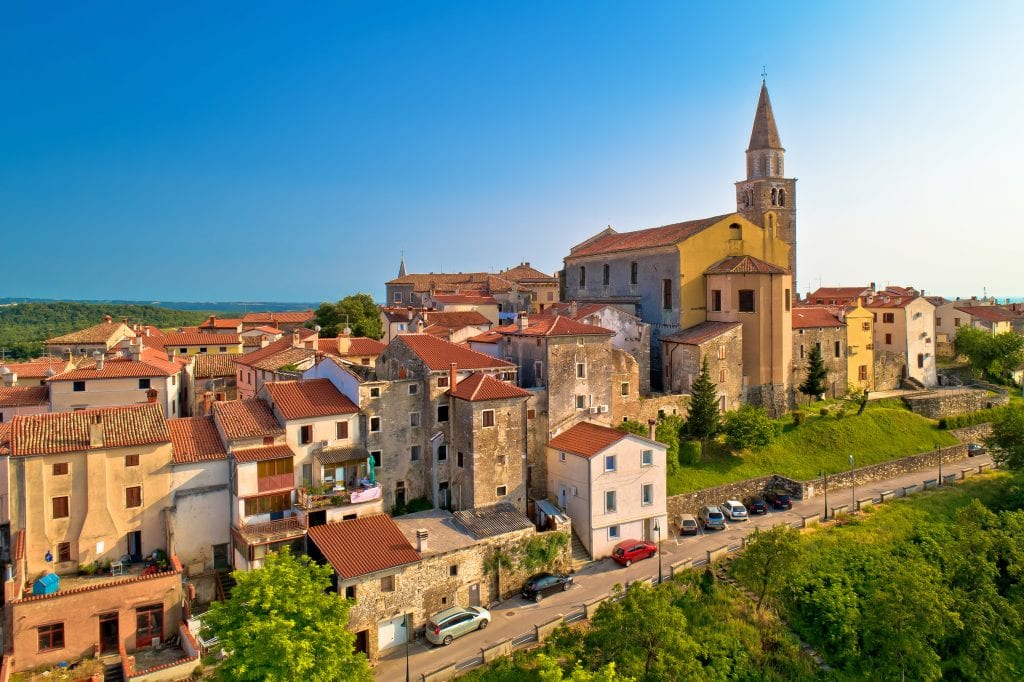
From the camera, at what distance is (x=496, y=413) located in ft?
121

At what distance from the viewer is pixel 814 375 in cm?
5541

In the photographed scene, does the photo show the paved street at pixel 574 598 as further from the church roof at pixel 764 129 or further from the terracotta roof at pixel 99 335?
the terracotta roof at pixel 99 335

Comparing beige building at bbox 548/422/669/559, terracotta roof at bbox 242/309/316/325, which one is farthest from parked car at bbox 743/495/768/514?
terracotta roof at bbox 242/309/316/325

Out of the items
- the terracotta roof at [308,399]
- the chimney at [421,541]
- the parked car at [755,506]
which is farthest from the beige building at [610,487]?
the terracotta roof at [308,399]

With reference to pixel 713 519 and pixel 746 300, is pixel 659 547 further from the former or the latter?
pixel 746 300

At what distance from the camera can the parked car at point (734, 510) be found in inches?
1667

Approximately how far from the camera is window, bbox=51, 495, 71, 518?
97.9ft

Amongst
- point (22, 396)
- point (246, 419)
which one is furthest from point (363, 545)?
point (22, 396)

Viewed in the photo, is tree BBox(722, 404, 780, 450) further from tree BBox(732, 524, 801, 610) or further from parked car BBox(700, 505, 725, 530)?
tree BBox(732, 524, 801, 610)

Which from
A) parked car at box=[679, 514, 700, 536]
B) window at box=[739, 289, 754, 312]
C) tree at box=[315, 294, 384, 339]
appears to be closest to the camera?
parked car at box=[679, 514, 700, 536]

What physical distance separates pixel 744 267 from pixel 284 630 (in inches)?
1702

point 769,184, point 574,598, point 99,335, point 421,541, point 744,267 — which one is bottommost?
point 574,598

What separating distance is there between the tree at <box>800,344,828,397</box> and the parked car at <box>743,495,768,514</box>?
1499cm

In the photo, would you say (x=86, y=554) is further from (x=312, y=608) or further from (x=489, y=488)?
(x=489, y=488)
